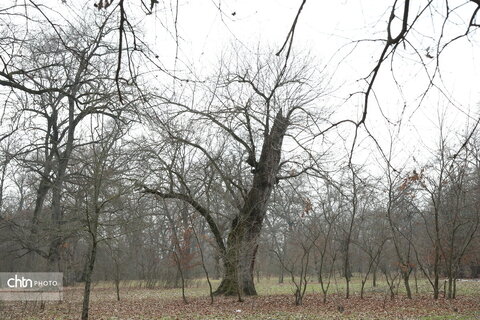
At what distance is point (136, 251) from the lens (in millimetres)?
25562

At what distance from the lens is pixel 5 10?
165 inches

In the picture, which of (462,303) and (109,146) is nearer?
(109,146)

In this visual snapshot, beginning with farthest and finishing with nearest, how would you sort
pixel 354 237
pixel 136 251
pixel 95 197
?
pixel 136 251
pixel 354 237
pixel 95 197

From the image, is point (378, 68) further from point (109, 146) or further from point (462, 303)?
point (462, 303)

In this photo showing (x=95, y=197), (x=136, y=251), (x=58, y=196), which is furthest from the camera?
(x=136, y=251)

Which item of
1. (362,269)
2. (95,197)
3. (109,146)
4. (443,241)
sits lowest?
(362,269)

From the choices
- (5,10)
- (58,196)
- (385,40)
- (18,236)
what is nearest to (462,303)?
(385,40)

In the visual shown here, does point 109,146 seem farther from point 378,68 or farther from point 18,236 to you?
point 18,236

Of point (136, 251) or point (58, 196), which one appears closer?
point (58, 196)

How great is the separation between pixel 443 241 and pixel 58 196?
49.8 feet

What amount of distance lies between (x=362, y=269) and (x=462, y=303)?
18.8 metres

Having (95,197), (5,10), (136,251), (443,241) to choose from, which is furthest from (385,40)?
(136,251)

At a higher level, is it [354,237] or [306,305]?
[354,237]

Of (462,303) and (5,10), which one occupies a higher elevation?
(5,10)
